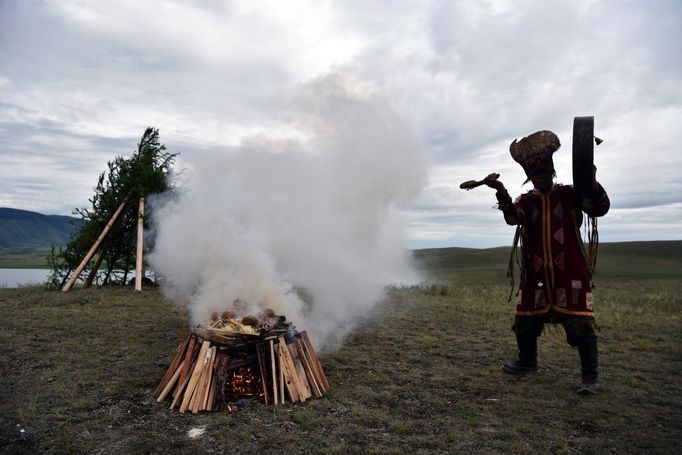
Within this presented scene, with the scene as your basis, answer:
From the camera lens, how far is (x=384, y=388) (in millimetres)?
5457

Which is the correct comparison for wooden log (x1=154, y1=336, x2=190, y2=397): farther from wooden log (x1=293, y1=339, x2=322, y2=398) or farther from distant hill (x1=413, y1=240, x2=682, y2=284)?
distant hill (x1=413, y1=240, x2=682, y2=284)

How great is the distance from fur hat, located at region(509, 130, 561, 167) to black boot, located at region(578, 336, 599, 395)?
219 centimetres

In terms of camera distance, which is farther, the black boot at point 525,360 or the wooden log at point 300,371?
the black boot at point 525,360

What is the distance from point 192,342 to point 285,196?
361cm

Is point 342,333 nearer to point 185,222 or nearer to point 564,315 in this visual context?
point 185,222

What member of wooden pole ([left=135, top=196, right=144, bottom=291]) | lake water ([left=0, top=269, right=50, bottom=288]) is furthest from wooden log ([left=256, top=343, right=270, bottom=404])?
lake water ([left=0, top=269, right=50, bottom=288])

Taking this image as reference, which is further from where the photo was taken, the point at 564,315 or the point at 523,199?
the point at 523,199

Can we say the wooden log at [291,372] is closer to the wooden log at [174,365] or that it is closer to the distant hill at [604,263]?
the wooden log at [174,365]

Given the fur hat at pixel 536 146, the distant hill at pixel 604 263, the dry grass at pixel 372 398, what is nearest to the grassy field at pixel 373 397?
the dry grass at pixel 372 398

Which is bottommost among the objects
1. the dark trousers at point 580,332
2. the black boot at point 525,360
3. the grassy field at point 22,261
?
the grassy field at point 22,261

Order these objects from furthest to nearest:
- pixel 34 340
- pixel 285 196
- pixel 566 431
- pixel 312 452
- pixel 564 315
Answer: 1. pixel 285 196
2. pixel 34 340
3. pixel 564 315
4. pixel 566 431
5. pixel 312 452

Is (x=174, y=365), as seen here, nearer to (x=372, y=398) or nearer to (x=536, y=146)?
(x=372, y=398)

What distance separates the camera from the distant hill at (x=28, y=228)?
15700 cm

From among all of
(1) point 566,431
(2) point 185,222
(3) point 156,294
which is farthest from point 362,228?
(3) point 156,294
